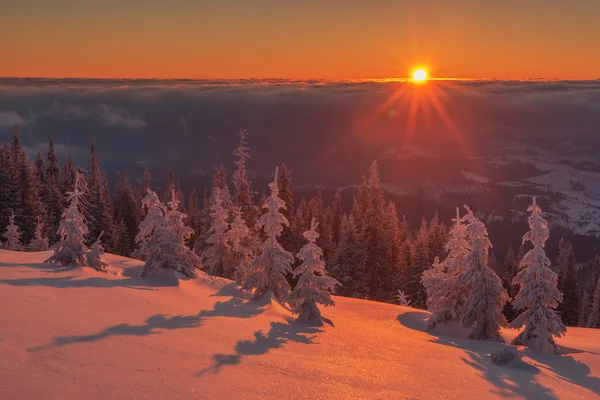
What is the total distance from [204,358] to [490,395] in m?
7.58

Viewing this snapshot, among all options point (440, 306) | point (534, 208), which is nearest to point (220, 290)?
point (440, 306)

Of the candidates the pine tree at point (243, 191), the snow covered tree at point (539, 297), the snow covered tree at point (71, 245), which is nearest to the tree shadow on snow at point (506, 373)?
the snow covered tree at point (539, 297)

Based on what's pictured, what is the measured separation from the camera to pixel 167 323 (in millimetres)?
13891

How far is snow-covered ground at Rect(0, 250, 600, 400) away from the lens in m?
8.69

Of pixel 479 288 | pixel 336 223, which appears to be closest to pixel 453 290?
pixel 479 288

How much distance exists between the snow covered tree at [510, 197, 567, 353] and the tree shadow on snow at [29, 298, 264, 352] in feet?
42.5

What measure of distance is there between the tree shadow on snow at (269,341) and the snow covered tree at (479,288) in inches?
405

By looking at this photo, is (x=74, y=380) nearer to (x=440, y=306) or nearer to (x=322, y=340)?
(x=322, y=340)

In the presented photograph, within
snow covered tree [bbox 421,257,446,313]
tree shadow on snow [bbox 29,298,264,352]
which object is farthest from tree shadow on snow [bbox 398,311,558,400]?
tree shadow on snow [bbox 29,298,264,352]

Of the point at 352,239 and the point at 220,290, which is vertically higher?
the point at 352,239

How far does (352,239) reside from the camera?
57.9 meters

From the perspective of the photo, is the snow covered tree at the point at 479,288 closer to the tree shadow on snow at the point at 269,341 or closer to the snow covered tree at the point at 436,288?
the snow covered tree at the point at 436,288

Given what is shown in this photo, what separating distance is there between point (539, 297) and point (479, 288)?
9.61 ft

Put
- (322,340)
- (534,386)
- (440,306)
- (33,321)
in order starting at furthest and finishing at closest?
(440,306) < (322,340) < (534,386) < (33,321)
